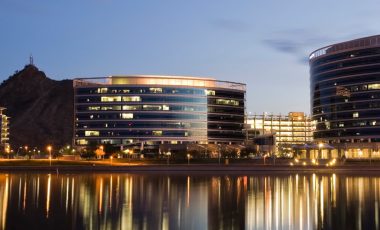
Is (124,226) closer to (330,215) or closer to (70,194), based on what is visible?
(330,215)

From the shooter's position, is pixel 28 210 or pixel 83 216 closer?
pixel 83 216

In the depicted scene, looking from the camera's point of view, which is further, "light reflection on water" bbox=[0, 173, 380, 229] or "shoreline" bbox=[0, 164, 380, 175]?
"shoreline" bbox=[0, 164, 380, 175]

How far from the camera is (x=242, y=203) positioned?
50.4 m

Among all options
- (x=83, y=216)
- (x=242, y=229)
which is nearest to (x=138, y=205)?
(x=83, y=216)

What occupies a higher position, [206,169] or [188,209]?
[206,169]

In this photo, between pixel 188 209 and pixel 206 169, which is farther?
pixel 206 169

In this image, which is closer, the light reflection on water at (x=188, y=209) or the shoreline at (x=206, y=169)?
the light reflection on water at (x=188, y=209)

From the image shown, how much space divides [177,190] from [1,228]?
107 feet

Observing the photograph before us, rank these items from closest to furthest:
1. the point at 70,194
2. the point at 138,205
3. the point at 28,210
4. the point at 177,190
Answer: the point at 28,210 < the point at 138,205 < the point at 70,194 < the point at 177,190

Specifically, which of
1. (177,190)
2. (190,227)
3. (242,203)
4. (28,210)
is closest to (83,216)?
(28,210)

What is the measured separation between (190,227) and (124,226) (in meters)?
4.12

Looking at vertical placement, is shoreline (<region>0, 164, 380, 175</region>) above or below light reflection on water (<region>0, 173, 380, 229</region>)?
above

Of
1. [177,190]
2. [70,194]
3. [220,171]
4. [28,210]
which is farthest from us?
[220,171]

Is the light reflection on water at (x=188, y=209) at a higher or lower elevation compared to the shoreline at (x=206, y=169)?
lower
